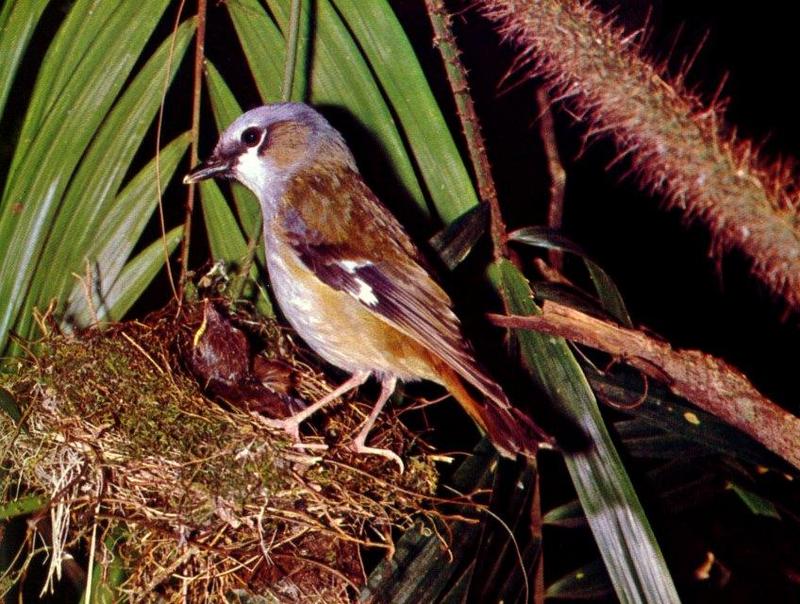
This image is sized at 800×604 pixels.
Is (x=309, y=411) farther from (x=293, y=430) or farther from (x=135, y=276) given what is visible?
(x=135, y=276)

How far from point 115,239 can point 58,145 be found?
32 cm

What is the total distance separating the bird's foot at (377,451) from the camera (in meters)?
2.42

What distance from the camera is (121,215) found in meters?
2.68

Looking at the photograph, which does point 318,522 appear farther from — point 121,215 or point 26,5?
point 26,5

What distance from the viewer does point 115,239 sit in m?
2.67

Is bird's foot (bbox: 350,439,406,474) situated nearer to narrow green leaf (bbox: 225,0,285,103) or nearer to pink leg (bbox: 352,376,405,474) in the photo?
pink leg (bbox: 352,376,405,474)

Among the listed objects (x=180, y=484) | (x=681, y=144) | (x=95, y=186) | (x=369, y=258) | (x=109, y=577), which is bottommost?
(x=109, y=577)

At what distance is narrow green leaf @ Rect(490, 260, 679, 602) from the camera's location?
205 cm

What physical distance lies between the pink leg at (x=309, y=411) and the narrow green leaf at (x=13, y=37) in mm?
1197

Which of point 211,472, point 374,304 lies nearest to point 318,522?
point 211,472

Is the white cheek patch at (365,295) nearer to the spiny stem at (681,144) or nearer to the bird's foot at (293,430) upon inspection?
the bird's foot at (293,430)

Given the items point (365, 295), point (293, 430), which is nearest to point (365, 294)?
point (365, 295)

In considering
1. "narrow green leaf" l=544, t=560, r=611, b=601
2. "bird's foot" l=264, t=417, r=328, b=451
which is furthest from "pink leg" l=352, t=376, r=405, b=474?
"narrow green leaf" l=544, t=560, r=611, b=601

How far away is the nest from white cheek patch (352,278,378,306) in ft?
1.38
